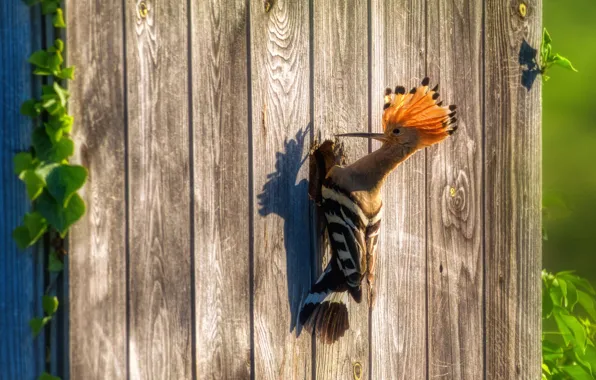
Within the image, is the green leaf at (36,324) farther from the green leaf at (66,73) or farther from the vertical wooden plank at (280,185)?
the vertical wooden plank at (280,185)

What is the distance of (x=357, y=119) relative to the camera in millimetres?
3035

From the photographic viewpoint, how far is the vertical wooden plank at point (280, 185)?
2721 mm

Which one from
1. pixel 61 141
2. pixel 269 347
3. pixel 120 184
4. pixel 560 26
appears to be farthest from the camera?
pixel 560 26

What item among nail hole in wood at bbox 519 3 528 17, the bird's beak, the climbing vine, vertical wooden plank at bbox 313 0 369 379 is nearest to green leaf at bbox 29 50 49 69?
the climbing vine

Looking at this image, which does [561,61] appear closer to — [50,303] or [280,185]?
[280,185]

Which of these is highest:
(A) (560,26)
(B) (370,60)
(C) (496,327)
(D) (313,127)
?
(A) (560,26)

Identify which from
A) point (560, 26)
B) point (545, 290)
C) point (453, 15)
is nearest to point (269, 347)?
point (453, 15)

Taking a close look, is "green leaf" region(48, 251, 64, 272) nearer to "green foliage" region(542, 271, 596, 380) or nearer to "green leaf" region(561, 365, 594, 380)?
"green foliage" region(542, 271, 596, 380)

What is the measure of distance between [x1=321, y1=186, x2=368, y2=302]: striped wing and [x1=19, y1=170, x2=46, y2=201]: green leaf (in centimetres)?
108

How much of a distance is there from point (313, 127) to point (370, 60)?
13.3 inches

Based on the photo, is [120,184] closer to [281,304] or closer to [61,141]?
[61,141]

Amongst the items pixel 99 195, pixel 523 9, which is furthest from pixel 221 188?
pixel 523 9

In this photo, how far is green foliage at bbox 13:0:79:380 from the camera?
2.14 meters

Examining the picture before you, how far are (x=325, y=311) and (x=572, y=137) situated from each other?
504 cm
